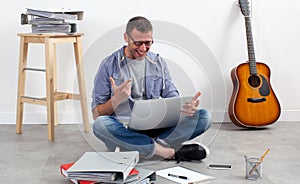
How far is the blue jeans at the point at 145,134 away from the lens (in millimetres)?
2605

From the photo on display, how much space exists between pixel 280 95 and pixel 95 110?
161cm

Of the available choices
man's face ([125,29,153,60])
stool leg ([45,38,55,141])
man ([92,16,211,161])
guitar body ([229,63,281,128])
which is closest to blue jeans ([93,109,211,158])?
man ([92,16,211,161])

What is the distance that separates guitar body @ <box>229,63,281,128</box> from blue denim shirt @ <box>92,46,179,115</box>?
99cm

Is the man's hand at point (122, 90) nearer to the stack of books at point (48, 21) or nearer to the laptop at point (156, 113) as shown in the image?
the laptop at point (156, 113)

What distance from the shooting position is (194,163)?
2.69 m

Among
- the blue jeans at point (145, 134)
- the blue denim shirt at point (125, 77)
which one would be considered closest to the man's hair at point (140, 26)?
the blue denim shirt at point (125, 77)

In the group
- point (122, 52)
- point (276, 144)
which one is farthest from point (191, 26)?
point (122, 52)

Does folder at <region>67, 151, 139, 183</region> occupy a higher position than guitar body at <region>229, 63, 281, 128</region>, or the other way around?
guitar body at <region>229, 63, 281, 128</region>

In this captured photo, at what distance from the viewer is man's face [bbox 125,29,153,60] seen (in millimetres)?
2398

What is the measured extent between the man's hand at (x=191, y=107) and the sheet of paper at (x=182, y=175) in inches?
10.1

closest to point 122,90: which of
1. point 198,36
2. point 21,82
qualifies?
point 21,82

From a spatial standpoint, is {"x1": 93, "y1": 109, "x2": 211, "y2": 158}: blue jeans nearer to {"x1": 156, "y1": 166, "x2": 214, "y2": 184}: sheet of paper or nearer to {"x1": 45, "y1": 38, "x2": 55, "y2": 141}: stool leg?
{"x1": 156, "y1": 166, "x2": 214, "y2": 184}: sheet of paper

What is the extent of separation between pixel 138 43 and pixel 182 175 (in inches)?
23.6

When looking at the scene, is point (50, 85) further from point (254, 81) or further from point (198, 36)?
point (254, 81)
